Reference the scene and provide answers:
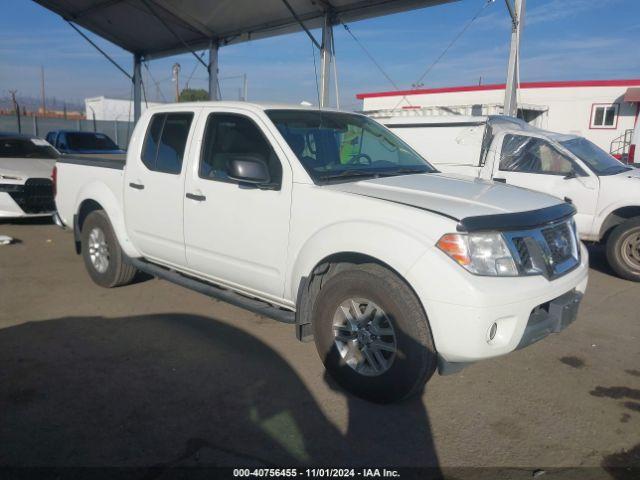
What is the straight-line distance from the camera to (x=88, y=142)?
1394 cm

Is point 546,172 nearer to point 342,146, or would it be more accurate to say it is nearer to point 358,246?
point 342,146

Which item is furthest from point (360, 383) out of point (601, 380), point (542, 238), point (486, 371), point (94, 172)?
point (94, 172)

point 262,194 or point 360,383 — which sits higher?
point 262,194

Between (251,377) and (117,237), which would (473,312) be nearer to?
(251,377)

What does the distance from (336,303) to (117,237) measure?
2859 mm

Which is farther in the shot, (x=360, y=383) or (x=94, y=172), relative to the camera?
(x=94, y=172)

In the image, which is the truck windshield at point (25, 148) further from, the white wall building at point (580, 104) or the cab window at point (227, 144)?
the white wall building at point (580, 104)

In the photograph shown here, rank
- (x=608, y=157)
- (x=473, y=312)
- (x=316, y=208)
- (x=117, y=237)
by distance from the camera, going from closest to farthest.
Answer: (x=473, y=312) < (x=316, y=208) < (x=117, y=237) < (x=608, y=157)

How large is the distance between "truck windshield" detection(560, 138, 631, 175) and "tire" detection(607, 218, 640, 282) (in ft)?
2.67

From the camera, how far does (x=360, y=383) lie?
346cm

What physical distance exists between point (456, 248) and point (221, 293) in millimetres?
2083

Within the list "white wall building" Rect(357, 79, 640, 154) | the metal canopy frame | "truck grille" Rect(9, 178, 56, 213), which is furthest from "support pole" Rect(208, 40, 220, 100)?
"white wall building" Rect(357, 79, 640, 154)

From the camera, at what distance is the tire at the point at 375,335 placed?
3131 millimetres

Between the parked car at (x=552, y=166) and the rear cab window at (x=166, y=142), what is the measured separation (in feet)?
14.2
